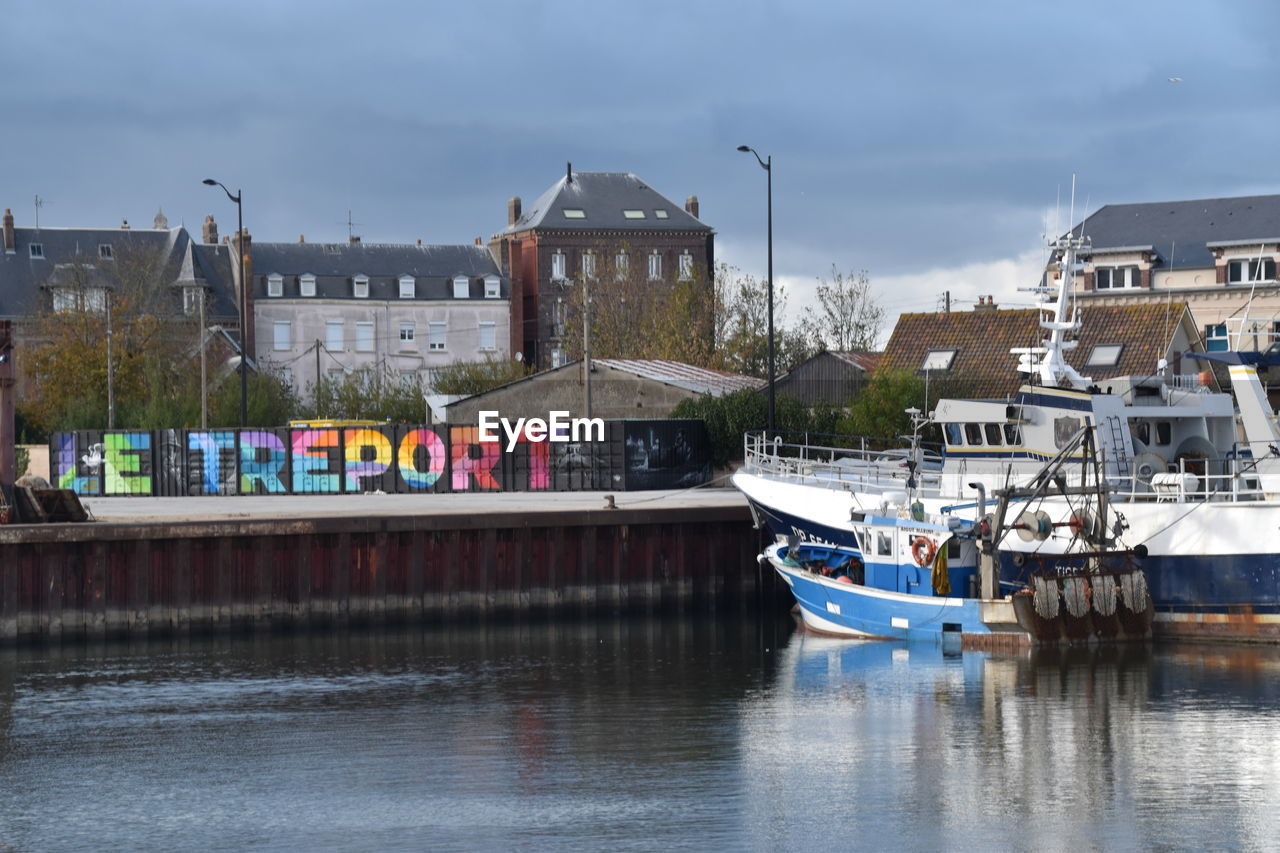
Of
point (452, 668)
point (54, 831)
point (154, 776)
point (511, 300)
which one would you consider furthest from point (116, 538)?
point (511, 300)

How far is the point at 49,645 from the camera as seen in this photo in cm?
4244

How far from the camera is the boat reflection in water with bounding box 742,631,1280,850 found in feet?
82.8

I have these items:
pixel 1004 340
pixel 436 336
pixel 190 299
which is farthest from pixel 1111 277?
pixel 190 299

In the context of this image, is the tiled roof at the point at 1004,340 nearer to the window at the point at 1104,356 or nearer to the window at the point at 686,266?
the window at the point at 1104,356

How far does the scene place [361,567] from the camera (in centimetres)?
4547

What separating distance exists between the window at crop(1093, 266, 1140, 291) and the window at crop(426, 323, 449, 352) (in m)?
47.5

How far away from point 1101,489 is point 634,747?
13426 millimetres

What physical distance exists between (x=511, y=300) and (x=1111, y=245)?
4512 cm

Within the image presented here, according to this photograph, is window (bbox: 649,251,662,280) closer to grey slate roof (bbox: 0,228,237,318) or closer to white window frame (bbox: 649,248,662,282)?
white window frame (bbox: 649,248,662,282)

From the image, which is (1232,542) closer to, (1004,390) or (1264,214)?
(1004,390)

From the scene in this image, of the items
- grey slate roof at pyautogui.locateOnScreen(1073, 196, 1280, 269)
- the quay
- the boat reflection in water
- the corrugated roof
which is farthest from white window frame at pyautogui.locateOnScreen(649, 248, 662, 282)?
the boat reflection in water

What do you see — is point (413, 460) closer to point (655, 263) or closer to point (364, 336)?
point (364, 336)

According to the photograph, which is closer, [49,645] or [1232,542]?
[1232,542]

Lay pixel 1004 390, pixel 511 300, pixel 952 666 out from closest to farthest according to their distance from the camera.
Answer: pixel 952 666
pixel 1004 390
pixel 511 300
